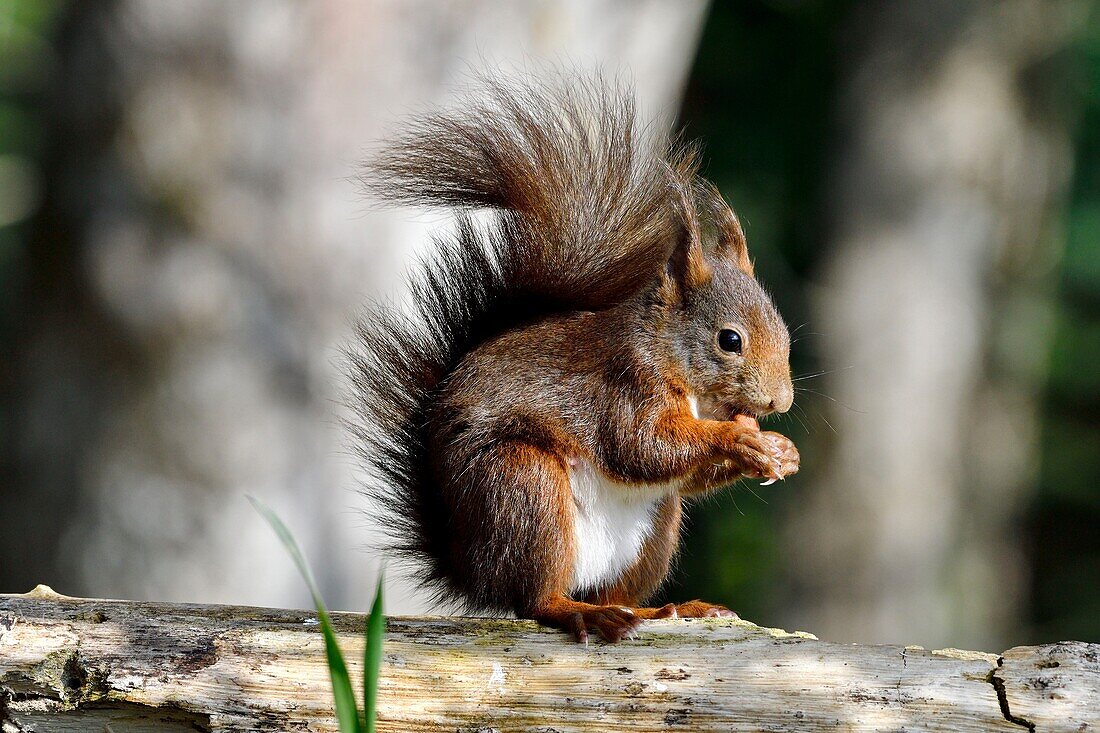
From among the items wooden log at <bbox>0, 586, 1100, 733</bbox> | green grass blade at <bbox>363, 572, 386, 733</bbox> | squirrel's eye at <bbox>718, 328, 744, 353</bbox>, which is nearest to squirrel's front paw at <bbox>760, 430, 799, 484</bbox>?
squirrel's eye at <bbox>718, 328, 744, 353</bbox>

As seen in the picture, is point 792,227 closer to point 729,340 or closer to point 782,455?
point 729,340

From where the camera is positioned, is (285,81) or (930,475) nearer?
(285,81)

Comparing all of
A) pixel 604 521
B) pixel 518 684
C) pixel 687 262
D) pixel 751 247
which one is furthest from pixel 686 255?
pixel 751 247

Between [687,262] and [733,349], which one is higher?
[687,262]

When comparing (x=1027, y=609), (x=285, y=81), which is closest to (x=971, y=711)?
(x=285, y=81)

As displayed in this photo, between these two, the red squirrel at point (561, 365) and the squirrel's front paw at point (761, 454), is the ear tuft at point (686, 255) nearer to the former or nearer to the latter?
the red squirrel at point (561, 365)

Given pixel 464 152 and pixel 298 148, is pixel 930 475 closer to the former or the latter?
pixel 298 148

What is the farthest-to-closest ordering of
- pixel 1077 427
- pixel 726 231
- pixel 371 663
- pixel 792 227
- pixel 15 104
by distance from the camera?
pixel 15 104, pixel 1077 427, pixel 792 227, pixel 726 231, pixel 371 663
